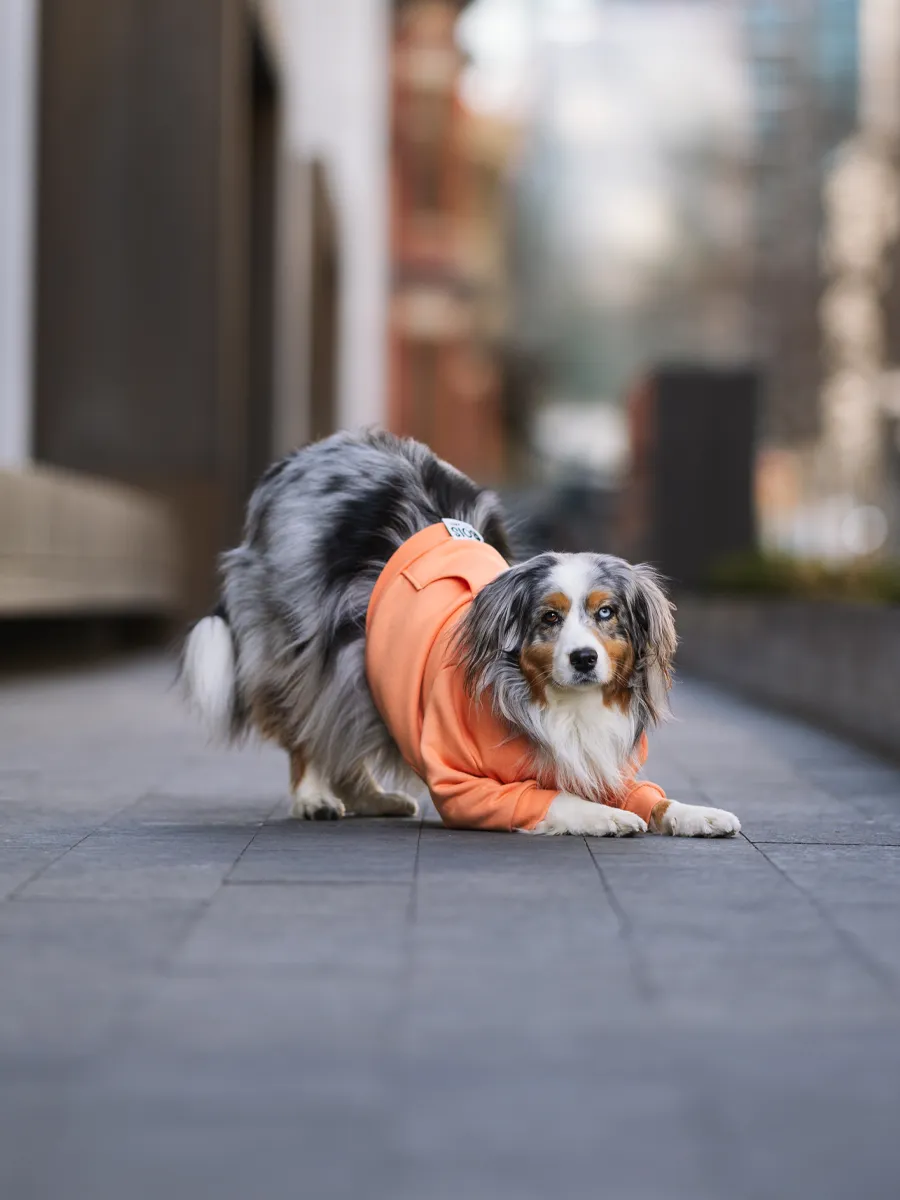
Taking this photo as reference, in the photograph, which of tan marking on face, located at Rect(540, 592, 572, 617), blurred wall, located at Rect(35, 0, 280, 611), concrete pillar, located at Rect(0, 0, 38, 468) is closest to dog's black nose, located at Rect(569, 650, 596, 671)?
tan marking on face, located at Rect(540, 592, 572, 617)

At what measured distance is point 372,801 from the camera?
597cm

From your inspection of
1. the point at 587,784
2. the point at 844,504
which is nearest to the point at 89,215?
the point at 587,784

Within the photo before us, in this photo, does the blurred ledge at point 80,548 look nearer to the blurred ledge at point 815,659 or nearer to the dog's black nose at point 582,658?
the blurred ledge at point 815,659

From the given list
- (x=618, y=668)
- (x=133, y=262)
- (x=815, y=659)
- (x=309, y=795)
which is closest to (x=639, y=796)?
(x=618, y=668)

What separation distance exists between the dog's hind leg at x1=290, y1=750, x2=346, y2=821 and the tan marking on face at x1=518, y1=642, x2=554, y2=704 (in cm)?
94

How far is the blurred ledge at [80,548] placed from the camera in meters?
11.1

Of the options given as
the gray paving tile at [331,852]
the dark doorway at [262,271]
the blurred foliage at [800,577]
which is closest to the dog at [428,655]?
the gray paving tile at [331,852]

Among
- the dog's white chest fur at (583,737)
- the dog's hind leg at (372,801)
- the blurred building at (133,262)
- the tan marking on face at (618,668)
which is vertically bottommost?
the dog's hind leg at (372,801)

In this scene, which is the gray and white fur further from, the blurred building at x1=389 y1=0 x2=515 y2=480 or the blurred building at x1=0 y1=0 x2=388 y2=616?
the blurred building at x1=389 y1=0 x2=515 y2=480

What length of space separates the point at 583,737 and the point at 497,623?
0.42 m

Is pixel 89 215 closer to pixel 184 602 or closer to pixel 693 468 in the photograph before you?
pixel 184 602

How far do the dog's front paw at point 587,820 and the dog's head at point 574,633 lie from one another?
0.98 feet

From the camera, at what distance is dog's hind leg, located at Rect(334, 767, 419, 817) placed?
5941mm

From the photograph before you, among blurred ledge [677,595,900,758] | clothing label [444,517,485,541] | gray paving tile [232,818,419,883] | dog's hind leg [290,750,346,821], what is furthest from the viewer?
blurred ledge [677,595,900,758]
